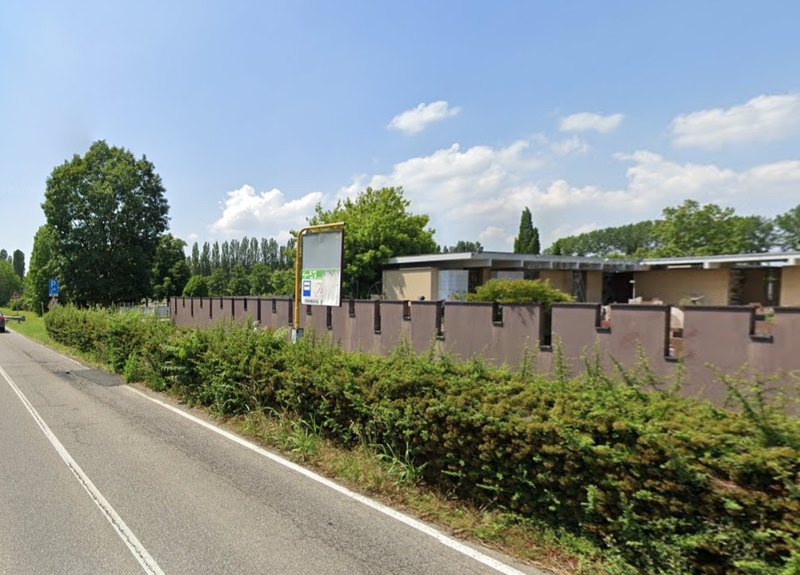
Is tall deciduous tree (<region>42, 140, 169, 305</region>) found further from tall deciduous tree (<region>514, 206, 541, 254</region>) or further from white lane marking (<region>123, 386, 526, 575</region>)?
tall deciduous tree (<region>514, 206, 541, 254</region>)

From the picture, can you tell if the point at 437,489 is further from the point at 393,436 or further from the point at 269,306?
the point at 269,306

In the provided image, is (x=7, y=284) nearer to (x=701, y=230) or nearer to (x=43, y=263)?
(x=43, y=263)

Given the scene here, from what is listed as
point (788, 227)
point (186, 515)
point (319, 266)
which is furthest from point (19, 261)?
point (788, 227)

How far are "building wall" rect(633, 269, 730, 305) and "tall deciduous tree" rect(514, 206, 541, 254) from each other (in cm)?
3359

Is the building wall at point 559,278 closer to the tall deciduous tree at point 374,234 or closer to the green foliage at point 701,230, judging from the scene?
the tall deciduous tree at point 374,234

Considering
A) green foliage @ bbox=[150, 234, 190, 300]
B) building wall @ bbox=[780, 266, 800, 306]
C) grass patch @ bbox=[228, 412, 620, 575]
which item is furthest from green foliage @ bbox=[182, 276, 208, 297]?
building wall @ bbox=[780, 266, 800, 306]

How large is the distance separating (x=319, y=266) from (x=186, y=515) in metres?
4.86

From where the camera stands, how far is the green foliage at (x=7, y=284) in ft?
293

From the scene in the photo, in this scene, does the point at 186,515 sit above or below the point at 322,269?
below

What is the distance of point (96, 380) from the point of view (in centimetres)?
1125

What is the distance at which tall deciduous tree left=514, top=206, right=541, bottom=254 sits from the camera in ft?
197

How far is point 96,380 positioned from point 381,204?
25.7m

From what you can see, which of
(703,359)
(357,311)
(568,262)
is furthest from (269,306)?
(568,262)

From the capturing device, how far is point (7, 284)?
8994 cm
